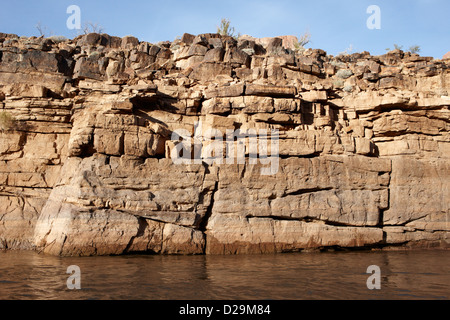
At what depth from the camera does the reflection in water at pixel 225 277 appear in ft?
22.6

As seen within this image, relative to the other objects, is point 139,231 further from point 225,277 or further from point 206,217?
point 225,277

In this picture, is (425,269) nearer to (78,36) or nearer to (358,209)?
(358,209)

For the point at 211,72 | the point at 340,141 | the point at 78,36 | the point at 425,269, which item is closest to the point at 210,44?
the point at 211,72

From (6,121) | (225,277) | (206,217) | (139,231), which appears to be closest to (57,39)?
(6,121)

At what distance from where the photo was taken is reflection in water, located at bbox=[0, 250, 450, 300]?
22.6 feet

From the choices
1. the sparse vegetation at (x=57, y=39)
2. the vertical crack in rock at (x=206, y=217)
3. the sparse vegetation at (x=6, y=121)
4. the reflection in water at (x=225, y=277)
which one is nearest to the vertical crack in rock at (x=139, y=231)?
the reflection in water at (x=225, y=277)

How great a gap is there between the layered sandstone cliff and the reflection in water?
85 centimetres

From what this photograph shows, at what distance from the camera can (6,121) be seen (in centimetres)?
1260

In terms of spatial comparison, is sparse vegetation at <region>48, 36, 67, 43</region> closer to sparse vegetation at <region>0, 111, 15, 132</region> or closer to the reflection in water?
sparse vegetation at <region>0, 111, 15, 132</region>

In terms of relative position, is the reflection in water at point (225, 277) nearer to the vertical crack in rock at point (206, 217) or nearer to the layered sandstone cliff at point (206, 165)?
the layered sandstone cliff at point (206, 165)

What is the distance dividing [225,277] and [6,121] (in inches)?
358

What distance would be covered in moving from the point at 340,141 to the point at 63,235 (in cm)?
881

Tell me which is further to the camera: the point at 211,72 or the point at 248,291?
the point at 211,72

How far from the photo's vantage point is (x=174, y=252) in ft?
35.6
